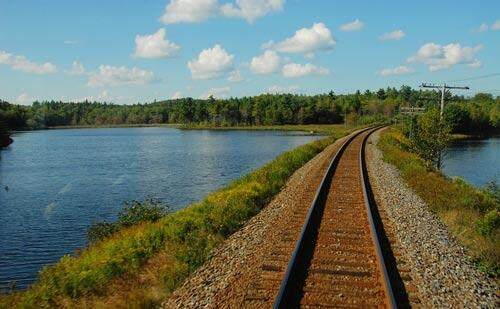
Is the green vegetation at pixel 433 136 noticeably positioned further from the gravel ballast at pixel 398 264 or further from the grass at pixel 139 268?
the grass at pixel 139 268

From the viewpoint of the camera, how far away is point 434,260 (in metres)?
11.3

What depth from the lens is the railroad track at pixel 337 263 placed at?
8750 millimetres

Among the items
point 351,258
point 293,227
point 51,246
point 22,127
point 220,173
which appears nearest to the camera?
point 351,258

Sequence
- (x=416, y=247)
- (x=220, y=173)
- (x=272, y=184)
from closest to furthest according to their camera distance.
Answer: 1. (x=416, y=247)
2. (x=272, y=184)
3. (x=220, y=173)

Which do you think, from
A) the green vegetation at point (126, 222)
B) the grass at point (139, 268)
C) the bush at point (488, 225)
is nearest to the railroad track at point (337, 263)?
the grass at point (139, 268)

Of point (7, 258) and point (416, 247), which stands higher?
point (416, 247)

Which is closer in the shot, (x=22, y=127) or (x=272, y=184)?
(x=272, y=184)

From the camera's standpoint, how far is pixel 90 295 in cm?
1045

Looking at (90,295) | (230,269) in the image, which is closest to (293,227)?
(230,269)

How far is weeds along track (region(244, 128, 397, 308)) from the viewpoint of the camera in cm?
875

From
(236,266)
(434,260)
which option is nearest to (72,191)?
(236,266)

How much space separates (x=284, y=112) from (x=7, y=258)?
171m

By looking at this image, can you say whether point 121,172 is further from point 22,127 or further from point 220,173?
point 22,127

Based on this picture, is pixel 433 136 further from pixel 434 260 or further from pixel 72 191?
pixel 434 260
